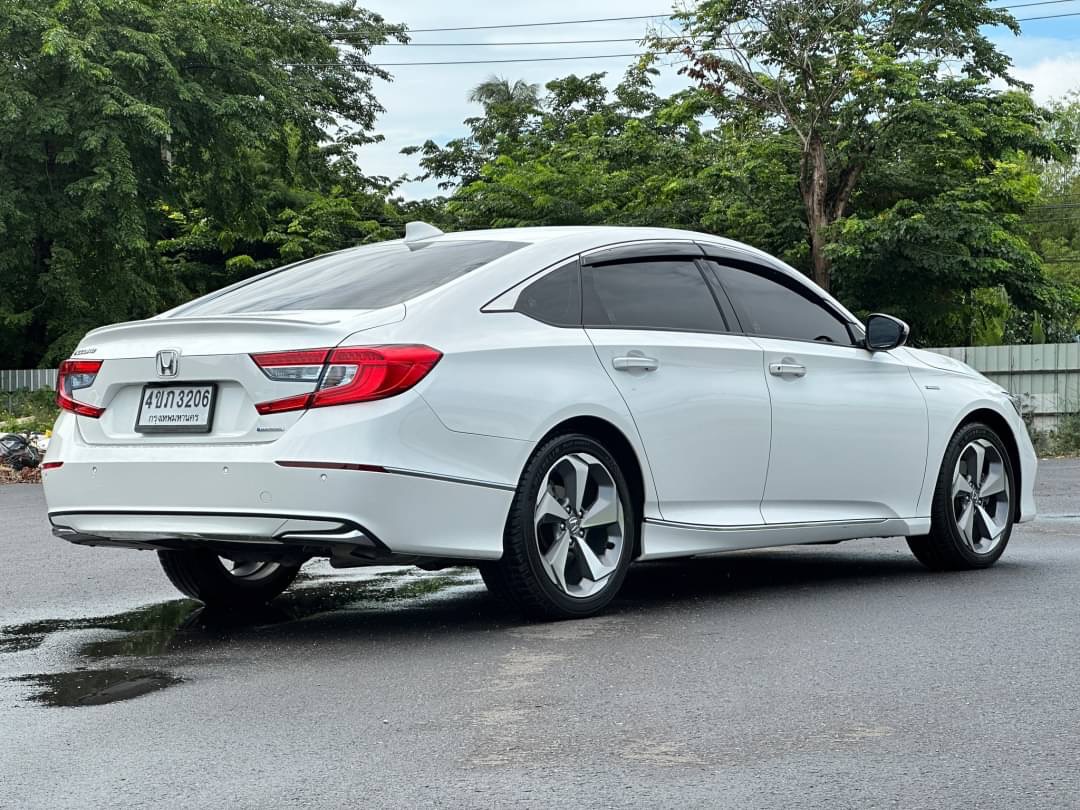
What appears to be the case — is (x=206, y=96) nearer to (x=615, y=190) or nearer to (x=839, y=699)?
(x=615, y=190)

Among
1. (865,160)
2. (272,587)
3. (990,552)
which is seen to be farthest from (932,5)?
(272,587)

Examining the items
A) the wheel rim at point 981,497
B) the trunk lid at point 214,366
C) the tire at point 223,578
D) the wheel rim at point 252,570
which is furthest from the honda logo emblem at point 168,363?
the wheel rim at point 981,497

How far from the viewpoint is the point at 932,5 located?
29.3 m

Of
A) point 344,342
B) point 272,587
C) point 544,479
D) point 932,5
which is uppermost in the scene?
point 932,5

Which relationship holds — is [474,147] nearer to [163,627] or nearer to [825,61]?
[825,61]

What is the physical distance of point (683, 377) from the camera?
21.6ft

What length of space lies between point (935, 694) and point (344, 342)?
2.32m

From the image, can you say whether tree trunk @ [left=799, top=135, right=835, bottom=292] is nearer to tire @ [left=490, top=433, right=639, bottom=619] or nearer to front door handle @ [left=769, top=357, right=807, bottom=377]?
front door handle @ [left=769, top=357, right=807, bottom=377]

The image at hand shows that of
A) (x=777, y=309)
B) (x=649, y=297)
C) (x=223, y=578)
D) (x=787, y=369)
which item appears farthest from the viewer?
(x=777, y=309)

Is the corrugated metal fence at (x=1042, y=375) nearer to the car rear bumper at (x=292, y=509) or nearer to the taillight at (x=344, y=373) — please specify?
the car rear bumper at (x=292, y=509)

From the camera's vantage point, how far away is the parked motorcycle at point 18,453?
57.1 feet

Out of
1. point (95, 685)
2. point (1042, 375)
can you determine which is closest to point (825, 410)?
point (95, 685)

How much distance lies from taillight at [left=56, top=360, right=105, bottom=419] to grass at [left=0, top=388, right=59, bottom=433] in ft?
45.8

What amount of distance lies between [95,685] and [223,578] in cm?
179
